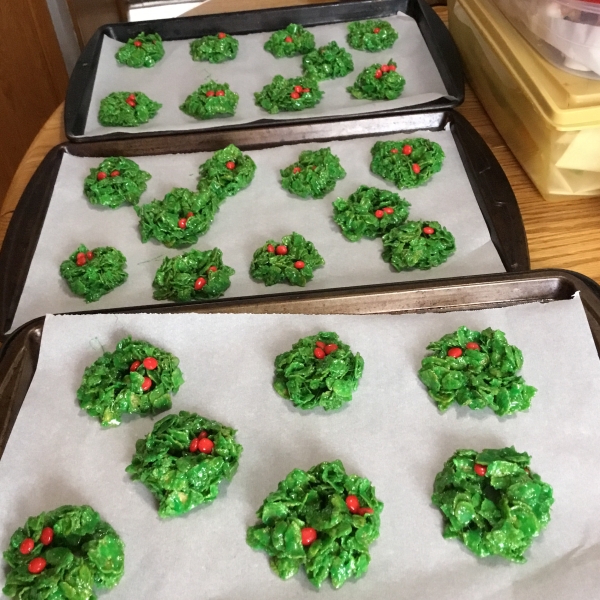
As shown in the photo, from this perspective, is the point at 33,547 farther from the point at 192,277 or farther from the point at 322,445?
the point at 192,277

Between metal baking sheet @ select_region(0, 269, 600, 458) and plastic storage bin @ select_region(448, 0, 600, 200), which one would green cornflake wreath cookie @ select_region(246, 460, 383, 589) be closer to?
metal baking sheet @ select_region(0, 269, 600, 458)

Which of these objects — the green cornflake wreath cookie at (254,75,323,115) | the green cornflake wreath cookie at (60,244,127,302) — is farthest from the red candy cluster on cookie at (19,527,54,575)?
the green cornflake wreath cookie at (254,75,323,115)

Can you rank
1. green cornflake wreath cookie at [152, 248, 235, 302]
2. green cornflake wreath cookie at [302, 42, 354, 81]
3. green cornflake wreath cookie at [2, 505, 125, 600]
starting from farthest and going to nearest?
green cornflake wreath cookie at [302, 42, 354, 81]
green cornflake wreath cookie at [152, 248, 235, 302]
green cornflake wreath cookie at [2, 505, 125, 600]

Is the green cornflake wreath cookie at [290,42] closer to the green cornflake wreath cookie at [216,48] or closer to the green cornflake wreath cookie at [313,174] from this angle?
the green cornflake wreath cookie at [216,48]

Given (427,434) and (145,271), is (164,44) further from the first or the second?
(427,434)

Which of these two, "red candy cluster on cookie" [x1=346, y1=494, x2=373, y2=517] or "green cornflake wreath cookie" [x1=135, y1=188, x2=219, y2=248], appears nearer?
"red candy cluster on cookie" [x1=346, y1=494, x2=373, y2=517]

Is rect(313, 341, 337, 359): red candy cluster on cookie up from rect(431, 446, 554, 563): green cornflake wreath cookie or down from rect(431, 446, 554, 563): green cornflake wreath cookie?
up

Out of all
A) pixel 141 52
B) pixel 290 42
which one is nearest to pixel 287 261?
pixel 290 42
